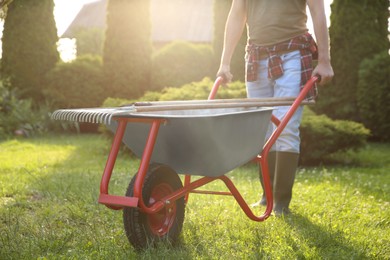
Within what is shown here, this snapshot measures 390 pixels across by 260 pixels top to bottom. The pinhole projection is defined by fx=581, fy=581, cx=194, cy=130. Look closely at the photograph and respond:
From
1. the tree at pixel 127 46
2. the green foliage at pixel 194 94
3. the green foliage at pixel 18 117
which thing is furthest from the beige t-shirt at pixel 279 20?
the tree at pixel 127 46

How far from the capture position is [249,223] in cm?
323

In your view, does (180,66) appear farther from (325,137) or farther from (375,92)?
(325,137)

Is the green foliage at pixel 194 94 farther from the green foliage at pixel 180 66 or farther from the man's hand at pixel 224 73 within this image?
the green foliage at pixel 180 66

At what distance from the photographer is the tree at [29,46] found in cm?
1025

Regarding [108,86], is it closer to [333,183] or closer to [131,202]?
[333,183]

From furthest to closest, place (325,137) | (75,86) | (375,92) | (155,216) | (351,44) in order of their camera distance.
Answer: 1. (75,86)
2. (351,44)
3. (375,92)
4. (325,137)
5. (155,216)

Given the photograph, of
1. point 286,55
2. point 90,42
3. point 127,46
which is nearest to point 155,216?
point 286,55

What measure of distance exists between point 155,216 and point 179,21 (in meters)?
21.8

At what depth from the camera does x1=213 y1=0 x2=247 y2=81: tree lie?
29.5 feet

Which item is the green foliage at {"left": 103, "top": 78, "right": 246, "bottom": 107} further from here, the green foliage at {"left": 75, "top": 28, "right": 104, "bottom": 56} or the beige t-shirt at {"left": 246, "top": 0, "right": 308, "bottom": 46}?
the green foliage at {"left": 75, "top": 28, "right": 104, "bottom": 56}

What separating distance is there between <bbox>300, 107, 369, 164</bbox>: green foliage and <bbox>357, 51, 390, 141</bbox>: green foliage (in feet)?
6.06

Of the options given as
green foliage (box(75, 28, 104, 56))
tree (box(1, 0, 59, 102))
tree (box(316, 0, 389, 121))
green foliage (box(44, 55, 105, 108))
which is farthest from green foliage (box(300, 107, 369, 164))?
green foliage (box(75, 28, 104, 56))

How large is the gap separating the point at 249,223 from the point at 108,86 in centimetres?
726

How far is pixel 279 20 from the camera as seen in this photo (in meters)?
3.38
